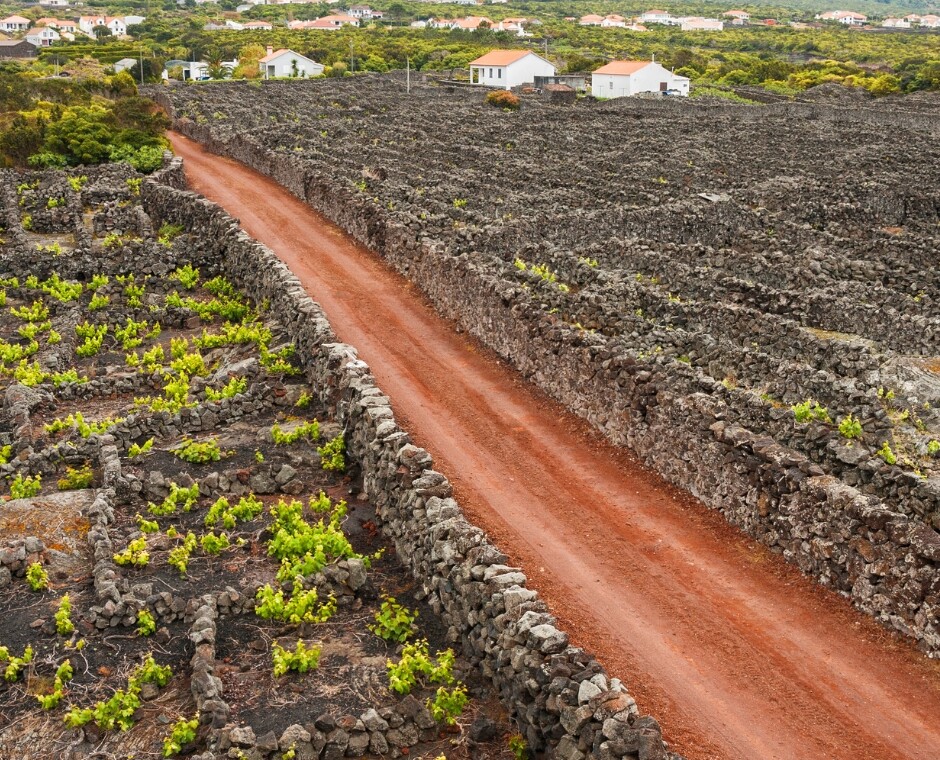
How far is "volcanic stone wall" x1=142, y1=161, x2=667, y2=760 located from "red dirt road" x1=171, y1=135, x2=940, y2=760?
50.6 inches

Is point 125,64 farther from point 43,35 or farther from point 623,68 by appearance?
point 43,35

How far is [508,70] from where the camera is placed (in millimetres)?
104750

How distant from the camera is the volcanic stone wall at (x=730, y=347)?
1484 cm

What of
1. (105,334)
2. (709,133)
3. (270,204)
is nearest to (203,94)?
(709,133)

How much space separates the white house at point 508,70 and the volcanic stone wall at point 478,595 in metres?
85.5


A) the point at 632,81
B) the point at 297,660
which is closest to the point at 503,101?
the point at 632,81

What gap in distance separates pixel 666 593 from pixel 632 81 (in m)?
91.5

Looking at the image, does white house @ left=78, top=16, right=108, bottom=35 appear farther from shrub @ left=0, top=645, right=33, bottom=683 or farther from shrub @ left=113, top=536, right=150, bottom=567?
shrub @ left=0, top=645, right=33, bottom=683

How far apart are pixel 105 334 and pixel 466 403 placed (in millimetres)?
13400

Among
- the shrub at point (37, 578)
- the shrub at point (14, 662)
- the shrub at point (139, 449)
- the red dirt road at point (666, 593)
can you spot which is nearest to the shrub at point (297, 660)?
the shrub at point (14, 662)

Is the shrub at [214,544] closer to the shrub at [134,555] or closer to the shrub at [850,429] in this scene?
the shrub at [134,555]

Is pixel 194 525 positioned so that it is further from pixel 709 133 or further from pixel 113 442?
pixel 709 133

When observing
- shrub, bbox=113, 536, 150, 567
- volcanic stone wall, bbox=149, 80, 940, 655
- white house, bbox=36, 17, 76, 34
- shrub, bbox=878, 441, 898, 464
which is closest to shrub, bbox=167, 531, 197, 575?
shrub, bbox=113, 536, 150, 567

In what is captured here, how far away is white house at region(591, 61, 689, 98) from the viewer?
10031 cm
